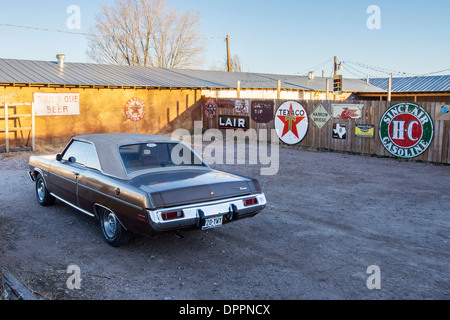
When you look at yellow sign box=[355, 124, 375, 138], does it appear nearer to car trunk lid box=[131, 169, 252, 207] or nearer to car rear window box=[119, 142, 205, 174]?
car rear window box=[119, 142, 205, 174]

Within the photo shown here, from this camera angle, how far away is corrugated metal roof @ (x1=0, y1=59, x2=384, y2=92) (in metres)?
19.0

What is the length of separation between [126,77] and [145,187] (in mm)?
18463

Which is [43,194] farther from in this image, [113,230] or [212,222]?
[212,222]

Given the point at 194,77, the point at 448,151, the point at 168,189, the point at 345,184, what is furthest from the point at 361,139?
the point at 194,77

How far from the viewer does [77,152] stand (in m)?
6.82

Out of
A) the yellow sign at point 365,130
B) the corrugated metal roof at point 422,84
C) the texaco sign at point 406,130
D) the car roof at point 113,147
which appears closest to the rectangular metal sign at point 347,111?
the yellow sign at point 365,130

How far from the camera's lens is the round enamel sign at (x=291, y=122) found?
674 inches

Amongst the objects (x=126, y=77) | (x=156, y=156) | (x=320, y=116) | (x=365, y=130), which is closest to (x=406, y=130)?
(x=365, y=130)

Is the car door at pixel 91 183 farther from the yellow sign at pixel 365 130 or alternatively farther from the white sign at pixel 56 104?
the white sign at pixel 56 104

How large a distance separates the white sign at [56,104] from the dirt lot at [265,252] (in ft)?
33.1

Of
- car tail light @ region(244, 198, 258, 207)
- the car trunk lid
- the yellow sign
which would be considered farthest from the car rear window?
the yellow sign

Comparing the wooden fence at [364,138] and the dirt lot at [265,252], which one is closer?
the dirt lot at [265,252]

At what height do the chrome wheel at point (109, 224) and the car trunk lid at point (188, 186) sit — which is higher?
the car trunk lid at point (188, 186)

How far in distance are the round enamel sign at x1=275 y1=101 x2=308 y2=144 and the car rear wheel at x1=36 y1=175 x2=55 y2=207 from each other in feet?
37.1
